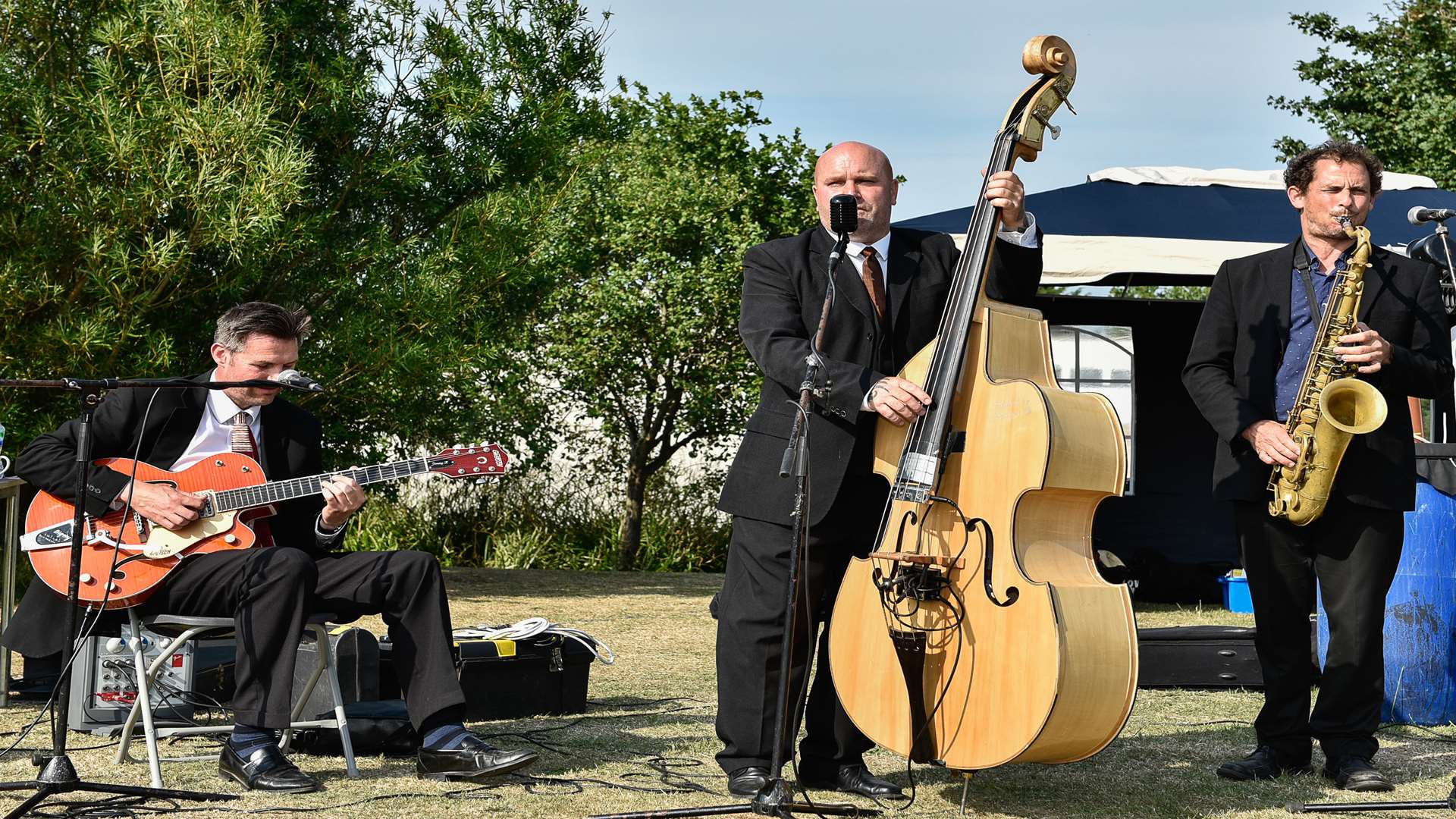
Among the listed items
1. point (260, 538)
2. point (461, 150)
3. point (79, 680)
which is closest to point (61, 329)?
point (461, 150)

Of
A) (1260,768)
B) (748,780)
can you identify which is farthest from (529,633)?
(1260,768)

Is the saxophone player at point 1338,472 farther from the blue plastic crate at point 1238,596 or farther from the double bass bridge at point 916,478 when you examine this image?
the blue plastic crate at point 1238,596

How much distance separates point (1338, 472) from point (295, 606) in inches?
113

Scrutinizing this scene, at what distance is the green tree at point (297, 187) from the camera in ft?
25.5

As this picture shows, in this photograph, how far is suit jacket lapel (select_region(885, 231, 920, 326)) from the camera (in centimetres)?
365

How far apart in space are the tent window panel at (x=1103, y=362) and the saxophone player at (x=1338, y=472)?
18.8ft

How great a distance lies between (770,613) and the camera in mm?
3586

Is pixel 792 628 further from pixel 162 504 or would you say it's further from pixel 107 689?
pixel 107 689

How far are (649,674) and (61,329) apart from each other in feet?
12.7

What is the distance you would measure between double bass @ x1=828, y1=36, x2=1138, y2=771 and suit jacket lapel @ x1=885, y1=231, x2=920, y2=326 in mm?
281

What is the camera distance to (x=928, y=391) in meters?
3.27

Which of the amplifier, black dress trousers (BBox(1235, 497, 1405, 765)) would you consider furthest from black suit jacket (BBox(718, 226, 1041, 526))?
the amplifier

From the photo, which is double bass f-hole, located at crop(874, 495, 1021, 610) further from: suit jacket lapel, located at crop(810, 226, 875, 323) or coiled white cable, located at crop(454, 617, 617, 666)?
coiled white cable, located at crop(454, 617, 617, 666)

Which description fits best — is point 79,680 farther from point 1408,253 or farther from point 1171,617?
point 1171,617
